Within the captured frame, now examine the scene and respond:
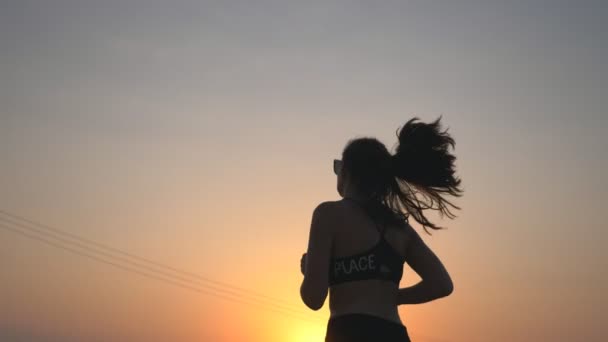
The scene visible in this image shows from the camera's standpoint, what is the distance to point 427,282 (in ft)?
14.2

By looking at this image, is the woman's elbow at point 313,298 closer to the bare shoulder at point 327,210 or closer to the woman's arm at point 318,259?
the woman's arm at point 318,259

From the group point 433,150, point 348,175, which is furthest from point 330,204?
point 433,150

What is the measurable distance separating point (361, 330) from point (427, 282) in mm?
673

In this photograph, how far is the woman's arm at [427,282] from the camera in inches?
167

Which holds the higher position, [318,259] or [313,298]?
[318,259]

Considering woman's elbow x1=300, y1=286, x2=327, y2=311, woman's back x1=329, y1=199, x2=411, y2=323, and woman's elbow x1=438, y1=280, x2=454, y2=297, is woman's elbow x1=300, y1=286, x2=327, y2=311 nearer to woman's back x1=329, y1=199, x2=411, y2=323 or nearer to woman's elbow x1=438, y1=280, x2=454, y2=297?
woman's back x1=329, y1=199, x2=411, y2=323

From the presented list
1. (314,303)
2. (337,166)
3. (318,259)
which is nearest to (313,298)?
(314,303)

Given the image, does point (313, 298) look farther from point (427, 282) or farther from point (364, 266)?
point (427, 282)

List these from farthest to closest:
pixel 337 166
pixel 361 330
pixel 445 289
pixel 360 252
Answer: pixel 445 289 < pixel 337 166 < pixel 360 252 < pixel 361 330

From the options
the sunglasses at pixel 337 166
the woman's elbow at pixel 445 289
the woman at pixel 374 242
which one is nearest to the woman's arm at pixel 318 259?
the woman at pixel 374 242

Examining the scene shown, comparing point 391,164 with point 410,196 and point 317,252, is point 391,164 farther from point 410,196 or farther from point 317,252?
point 317,252

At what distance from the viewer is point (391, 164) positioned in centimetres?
425

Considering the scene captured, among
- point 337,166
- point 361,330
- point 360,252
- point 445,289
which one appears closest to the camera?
point 361,330

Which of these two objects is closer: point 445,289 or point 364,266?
point 364,266
